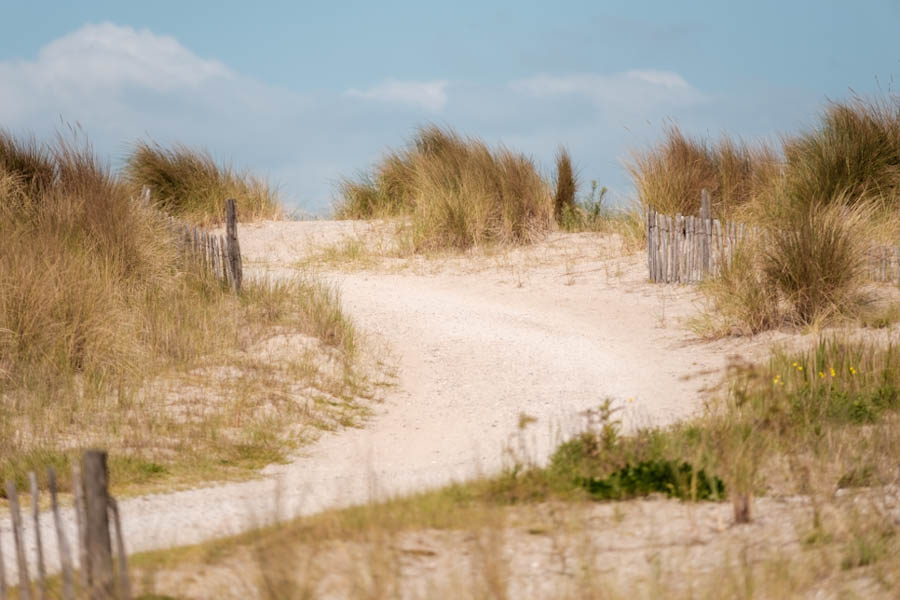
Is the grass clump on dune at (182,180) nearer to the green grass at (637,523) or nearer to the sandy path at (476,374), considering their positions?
the sandy path at (476,374)

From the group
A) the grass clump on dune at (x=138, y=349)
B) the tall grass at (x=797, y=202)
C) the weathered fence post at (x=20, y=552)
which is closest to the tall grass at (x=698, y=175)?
the tall grass at (x=797, y=202)

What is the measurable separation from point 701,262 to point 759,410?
6.17 metres

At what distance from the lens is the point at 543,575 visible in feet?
11.5

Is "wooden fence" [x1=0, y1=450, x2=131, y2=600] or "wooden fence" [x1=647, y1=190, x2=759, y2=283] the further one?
"wooden fence" [x1=647, y1=190, x2=759, y2=283]

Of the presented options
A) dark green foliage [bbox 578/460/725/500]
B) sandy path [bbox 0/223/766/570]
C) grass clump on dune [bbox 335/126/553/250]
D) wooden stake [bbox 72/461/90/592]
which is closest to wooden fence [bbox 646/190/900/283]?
sandy path [bbox 0/223/766/570]

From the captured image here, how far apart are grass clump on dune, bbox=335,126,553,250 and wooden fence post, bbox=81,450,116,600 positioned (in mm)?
11524

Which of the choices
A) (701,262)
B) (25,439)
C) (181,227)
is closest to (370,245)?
(181,227)

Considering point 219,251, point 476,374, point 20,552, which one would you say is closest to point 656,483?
point 20,552

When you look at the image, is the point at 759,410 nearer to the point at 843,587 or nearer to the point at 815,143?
the point at 843,587

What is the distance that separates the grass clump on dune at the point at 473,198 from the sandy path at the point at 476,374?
0.86m

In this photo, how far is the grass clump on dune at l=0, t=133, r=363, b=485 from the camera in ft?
21.6

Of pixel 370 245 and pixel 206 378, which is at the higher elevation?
pixel 370 245

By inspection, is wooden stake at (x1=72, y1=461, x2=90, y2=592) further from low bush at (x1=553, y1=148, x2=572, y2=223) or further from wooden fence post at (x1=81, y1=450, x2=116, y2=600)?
low bush at (x1=553, y1=148, x2=572, y2=223)

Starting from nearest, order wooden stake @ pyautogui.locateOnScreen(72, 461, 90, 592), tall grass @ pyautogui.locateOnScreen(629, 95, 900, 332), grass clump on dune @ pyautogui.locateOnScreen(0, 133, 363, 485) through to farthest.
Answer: wooden stake @ pyautogui.locateOnScreen(72, 461, 90, 592)
grass clump on dune @ pyautogui.locateOnScreen(0, 133, 363, 485)
tall grass @ pyautogui.locateOnScreen(629, 95, 900, 332)
